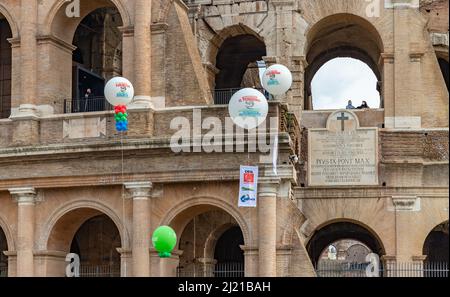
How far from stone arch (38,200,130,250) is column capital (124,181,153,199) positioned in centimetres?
91

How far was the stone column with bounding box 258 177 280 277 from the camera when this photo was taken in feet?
86.4

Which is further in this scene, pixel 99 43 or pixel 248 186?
pixel 99 43

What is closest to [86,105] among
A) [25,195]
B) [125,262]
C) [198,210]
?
[25,195]

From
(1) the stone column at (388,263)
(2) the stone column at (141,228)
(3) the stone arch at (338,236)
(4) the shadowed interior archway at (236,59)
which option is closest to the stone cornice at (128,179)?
(2) the stone column at (141,228)

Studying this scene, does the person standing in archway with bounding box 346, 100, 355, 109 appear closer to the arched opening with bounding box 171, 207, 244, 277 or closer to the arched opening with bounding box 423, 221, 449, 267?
the arched opening with bounding box 171, 207, 244, 277

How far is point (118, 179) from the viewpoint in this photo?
2761 centimetres

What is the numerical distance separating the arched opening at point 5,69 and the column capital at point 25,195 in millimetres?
4745

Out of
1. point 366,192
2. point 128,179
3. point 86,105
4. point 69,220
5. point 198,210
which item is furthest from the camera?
point 86,105

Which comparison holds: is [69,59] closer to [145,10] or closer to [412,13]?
A: [145,10]

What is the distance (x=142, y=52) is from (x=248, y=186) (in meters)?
4.77

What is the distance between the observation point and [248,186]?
1040 inches

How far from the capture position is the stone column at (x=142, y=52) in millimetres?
27984

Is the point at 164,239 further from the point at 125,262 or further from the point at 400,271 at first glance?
the point at 400,271

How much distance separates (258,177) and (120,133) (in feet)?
12.9
